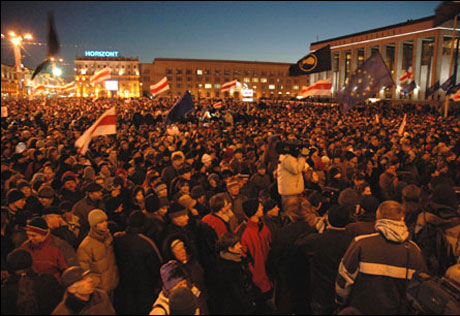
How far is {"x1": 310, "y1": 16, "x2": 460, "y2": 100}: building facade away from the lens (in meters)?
45.9

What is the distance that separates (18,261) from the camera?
2885 millimetres

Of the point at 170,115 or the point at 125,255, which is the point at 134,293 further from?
the point at 170,115

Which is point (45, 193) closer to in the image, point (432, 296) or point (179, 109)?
point (432, 296)

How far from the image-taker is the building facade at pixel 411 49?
1809 inches

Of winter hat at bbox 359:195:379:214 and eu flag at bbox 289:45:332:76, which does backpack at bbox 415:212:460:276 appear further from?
eu flag at bbox 289:45:332:76

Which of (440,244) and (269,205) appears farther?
(269,205)

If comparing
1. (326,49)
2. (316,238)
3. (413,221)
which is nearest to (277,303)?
(316,238)

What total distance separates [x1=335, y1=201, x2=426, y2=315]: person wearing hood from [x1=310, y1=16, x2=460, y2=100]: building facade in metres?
38.6

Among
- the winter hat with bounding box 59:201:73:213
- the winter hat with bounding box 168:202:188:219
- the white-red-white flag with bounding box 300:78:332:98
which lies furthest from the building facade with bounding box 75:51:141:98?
the winter hat with bounding box 168:202:188:219

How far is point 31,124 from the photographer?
1552cm

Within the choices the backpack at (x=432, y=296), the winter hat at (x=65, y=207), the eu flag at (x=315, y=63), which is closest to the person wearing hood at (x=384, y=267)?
the backpack at (x=432, y=296)

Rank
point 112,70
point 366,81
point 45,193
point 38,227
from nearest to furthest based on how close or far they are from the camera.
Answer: point 38,227
point 45,193
point 366,81
point 112,70

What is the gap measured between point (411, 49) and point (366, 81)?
178 feet

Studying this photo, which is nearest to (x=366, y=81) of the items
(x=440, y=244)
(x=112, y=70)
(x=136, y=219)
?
(x=440, y=244)
